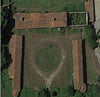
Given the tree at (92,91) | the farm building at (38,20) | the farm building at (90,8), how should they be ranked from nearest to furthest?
the farm building at (38,20)
the tree at (92,91)
the farm building at (90,8)

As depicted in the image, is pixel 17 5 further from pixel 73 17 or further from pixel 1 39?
pixel 73 17

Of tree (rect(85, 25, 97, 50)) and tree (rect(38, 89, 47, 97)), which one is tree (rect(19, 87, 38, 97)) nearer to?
tree (rect(38, 89, 47, 97))

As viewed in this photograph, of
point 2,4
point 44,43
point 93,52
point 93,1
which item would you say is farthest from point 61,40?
point 2,4

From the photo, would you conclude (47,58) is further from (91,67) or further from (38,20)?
(91,67)

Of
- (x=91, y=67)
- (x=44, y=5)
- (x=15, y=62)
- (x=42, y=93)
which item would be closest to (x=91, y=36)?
(x=91, y=67)

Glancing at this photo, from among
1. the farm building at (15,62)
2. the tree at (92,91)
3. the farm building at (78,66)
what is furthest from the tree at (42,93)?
the tree at (92,91)

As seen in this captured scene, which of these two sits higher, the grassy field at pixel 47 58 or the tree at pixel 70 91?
the grassy field at pixel 47 58

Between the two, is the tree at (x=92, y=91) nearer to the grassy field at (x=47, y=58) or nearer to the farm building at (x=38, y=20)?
the grassy field at (x=47, y=58)
